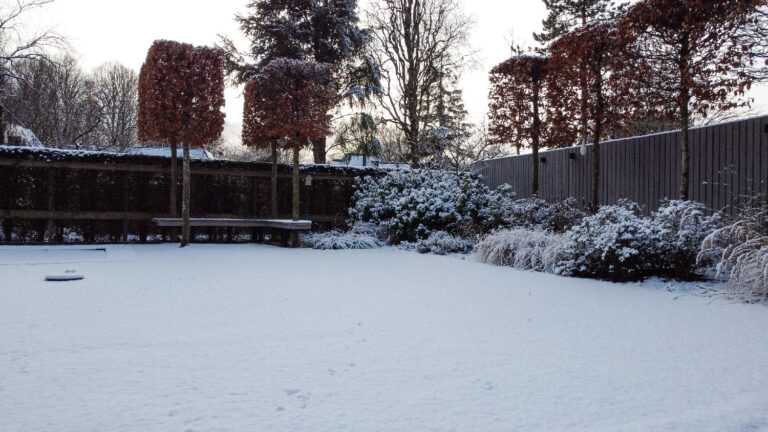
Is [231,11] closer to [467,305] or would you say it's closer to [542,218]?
[542,218]

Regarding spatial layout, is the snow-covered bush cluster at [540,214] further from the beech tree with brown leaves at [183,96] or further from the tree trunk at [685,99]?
the beech tree with brown leaves at [183,96]

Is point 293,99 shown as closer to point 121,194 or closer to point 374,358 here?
point 121,194

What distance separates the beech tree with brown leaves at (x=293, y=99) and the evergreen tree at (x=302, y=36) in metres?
5.64

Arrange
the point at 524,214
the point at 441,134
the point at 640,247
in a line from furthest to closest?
the point at 441,134 → the point at 524,214 → the point at 640,247

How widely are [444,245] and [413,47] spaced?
32.5ft

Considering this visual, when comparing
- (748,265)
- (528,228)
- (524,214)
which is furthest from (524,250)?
(524,214)

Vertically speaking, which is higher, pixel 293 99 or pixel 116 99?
pixel 116 99

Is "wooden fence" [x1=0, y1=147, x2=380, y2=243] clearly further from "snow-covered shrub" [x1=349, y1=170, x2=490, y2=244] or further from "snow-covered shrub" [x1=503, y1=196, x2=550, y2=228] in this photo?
"snow-covered shrub" [x1=503, y1=196, x2=550, y2=228]

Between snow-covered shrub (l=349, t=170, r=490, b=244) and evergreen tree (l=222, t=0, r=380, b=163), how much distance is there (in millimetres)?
5543

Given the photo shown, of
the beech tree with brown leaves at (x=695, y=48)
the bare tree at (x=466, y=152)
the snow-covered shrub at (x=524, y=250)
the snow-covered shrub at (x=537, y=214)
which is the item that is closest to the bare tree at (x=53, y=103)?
the bare tree at (x=466, y=152)

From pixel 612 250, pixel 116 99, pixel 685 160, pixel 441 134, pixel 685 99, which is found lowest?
pixel 612 250

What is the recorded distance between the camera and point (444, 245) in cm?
916

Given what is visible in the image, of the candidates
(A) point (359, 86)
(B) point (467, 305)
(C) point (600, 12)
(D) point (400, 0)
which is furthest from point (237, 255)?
(C) point (600, 12)

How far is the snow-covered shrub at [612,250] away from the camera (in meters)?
5.80
